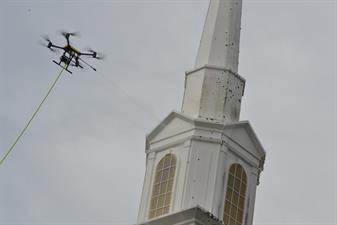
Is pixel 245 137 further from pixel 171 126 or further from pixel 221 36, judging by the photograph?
pixel 221 36

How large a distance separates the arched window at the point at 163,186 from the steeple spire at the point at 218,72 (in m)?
2.27

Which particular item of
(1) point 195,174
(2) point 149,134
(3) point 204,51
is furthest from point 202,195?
(3) point 204,51

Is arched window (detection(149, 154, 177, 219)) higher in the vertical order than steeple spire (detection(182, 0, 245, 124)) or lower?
lower

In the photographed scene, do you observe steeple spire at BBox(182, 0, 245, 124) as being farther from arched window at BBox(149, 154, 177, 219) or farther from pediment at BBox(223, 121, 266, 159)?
arched window at BBox(149, 154, 177, 219)

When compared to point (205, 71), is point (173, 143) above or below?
below

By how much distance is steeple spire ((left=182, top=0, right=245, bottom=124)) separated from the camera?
4641 cm

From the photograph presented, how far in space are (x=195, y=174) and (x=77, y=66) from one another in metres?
6.49

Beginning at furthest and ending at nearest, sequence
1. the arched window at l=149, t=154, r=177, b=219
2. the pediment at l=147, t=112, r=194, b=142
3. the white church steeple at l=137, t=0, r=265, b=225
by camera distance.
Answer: the pediment at l=147, t=112, r=194, b=142, the arched window at l=149, t=154, r=177, b=219, the white church steeple at l=137, t=0, r=265, b=225

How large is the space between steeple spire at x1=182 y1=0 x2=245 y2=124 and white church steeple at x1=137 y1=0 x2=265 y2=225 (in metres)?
0.04

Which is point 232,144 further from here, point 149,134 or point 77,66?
point 77,66

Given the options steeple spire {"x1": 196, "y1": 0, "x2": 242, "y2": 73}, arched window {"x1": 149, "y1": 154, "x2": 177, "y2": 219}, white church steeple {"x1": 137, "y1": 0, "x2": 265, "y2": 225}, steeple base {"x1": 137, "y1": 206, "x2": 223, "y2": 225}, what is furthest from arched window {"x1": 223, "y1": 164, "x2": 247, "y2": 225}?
steeple spire {"x1": 196, "y1": 0, "x2": 242, "y2": 73}

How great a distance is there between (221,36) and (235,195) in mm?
7866

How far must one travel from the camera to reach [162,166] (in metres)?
45.9

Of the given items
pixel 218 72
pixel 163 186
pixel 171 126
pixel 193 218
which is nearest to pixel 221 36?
pixel 218 72
